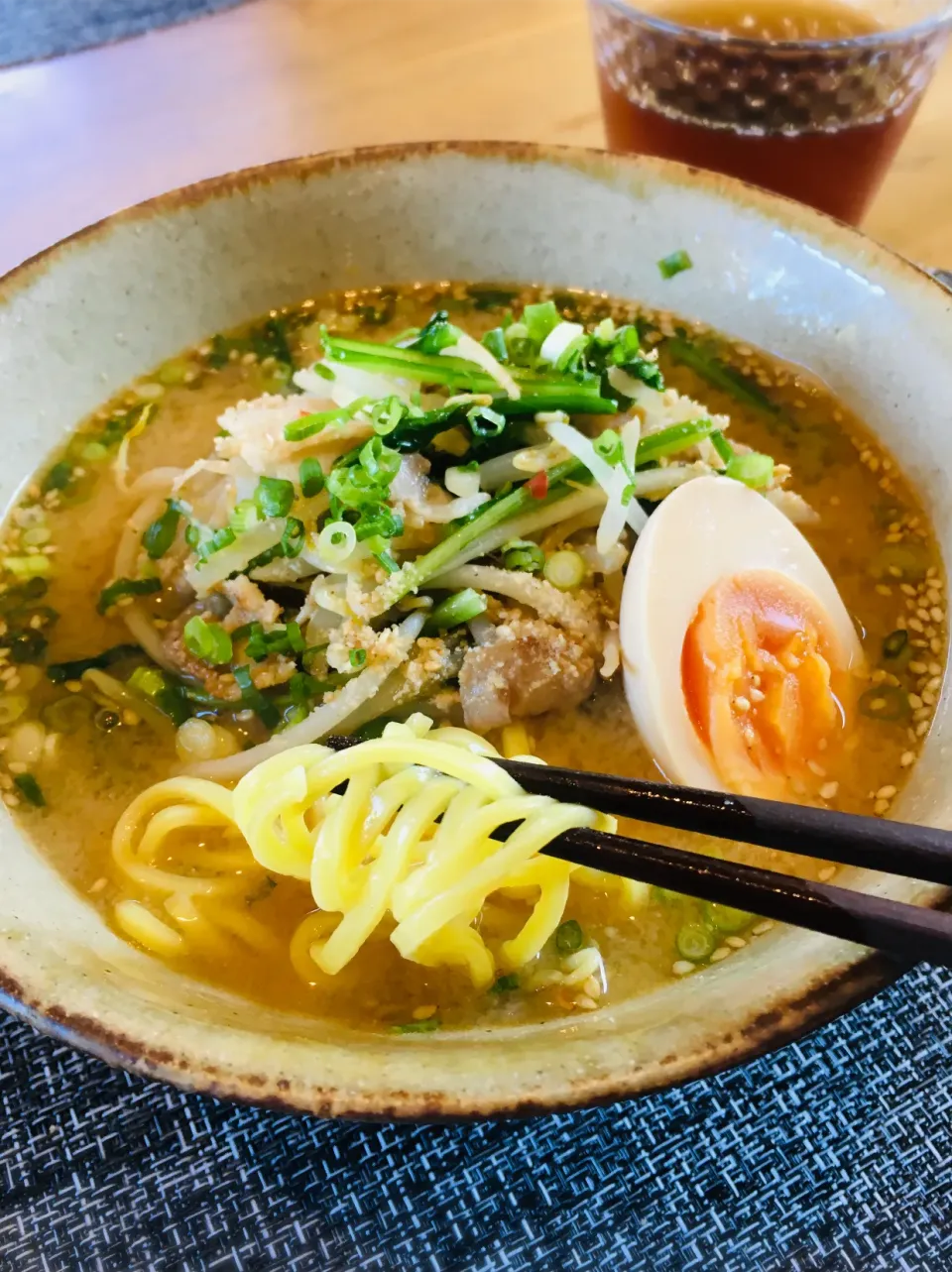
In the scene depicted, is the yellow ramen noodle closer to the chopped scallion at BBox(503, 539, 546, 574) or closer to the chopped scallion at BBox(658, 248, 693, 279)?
the chopped scallion at BBox(503, 539, 546, 574)

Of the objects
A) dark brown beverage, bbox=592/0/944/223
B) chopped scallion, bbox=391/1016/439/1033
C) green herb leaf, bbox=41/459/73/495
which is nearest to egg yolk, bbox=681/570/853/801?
chopped scallion, bbox=391/1016/439/1033

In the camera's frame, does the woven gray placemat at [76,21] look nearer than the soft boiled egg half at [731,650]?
No

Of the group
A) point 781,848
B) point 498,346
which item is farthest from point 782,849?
point 498,346

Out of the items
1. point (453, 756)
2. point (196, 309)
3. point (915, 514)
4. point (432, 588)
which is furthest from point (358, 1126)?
point (196, 309)

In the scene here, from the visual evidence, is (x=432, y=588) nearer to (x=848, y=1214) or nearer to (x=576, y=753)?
(x=576, y=753)

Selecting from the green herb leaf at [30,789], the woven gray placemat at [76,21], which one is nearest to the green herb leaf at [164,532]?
the green herb leaf at [30,789]

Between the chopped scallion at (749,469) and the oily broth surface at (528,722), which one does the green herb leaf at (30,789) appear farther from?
the chopped scallion at (749,469)
